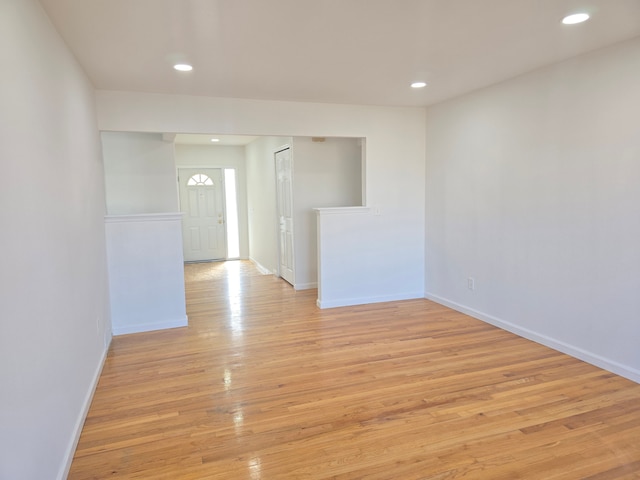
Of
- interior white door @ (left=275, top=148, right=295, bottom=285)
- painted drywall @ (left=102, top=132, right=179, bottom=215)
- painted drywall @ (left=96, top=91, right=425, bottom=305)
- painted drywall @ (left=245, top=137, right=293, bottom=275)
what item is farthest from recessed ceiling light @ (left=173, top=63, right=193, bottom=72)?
interior white door @ (left=275, top=148, right=295, bottom=285)

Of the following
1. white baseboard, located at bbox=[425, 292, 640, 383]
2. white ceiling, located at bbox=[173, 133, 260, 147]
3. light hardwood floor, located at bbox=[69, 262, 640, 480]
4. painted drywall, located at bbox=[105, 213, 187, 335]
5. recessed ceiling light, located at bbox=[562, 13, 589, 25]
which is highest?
white ceiling, located at bbox=[173, 133, 260, 147]

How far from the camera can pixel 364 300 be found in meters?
5.14

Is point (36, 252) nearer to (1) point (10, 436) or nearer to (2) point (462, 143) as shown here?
(1) point (10, 436)

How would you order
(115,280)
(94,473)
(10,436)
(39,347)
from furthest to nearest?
(115,280)
(94,473)
(39,347)
(10,436)

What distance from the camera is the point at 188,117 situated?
4.16 m

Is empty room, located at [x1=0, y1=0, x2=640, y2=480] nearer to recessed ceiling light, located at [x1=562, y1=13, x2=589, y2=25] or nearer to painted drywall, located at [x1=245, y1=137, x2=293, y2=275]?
recessed ceiling light, located at [x1=562, y1=13, x2=589, y2=25]

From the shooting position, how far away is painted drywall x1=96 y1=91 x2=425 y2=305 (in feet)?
14.6

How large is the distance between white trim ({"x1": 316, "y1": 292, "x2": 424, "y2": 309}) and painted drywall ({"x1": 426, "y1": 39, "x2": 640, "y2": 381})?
0.70 m

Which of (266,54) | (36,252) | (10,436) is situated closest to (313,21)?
(266,54)

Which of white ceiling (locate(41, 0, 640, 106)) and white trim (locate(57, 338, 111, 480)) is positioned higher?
white ceiling (locate(41, 0, 640, 106))

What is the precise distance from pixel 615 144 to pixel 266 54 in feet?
8.62

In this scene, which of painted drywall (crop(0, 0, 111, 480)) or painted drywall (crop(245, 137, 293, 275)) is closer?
painted drywall (crop(0, 0, 111, 480))

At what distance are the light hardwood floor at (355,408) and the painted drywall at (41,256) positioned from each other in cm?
41

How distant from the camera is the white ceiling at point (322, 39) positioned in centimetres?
229
